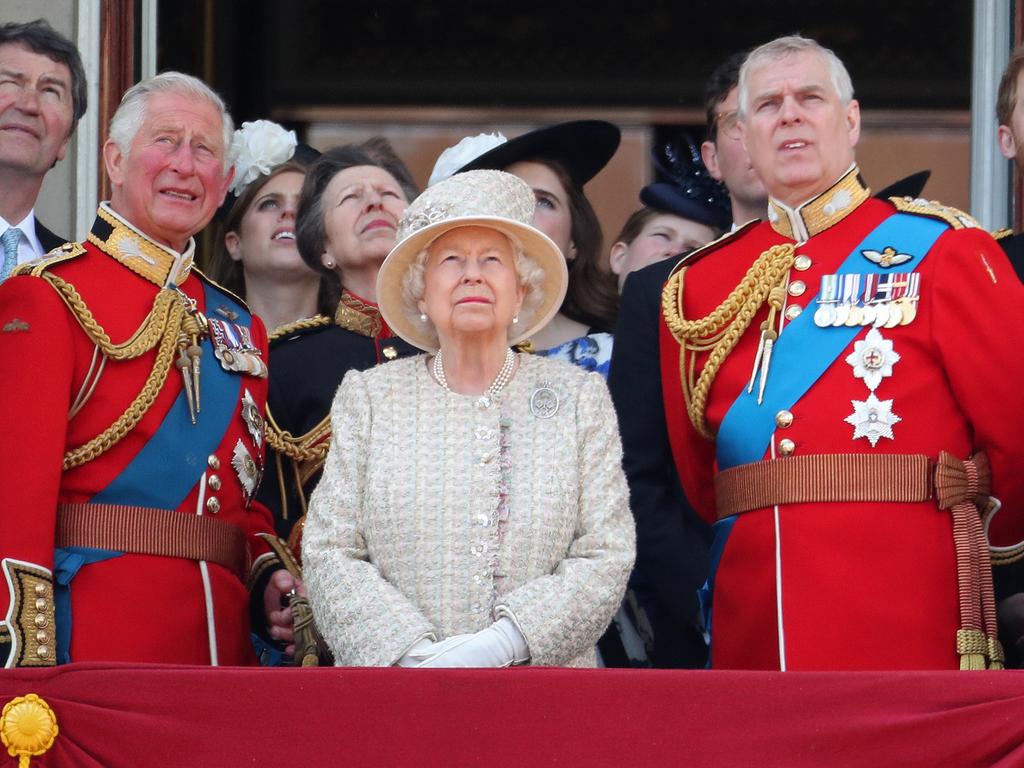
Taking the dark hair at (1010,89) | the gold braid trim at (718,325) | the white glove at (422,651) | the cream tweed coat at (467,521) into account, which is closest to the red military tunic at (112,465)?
the cream tweed coat at (467,521)

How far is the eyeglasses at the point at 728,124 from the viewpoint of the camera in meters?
4.73

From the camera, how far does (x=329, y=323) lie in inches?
185

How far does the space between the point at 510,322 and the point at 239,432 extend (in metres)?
0.67

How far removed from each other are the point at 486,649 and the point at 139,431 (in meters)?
0.91

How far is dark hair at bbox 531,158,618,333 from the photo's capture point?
4906mm

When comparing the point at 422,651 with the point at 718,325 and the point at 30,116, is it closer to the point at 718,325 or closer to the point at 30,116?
the point at 718,325

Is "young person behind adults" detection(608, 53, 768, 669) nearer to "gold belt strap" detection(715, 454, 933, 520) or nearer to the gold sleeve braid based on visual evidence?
"gold belt strap" detection(715, 454, 933, 520)

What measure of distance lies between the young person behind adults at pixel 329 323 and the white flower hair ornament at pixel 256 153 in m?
0.37

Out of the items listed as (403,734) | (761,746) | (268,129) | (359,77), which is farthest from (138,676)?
(359,77)

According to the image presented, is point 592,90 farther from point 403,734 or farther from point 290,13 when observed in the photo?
point 403,734

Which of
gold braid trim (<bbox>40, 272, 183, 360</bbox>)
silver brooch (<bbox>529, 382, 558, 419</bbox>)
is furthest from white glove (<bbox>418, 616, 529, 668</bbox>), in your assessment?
gold braid trim (<bbox>40, 272, 183, 360</bbox>)

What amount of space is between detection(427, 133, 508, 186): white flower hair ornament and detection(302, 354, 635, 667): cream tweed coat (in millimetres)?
1525

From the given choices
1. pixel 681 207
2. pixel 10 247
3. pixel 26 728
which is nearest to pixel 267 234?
pixel 10 247

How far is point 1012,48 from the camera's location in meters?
5.34
